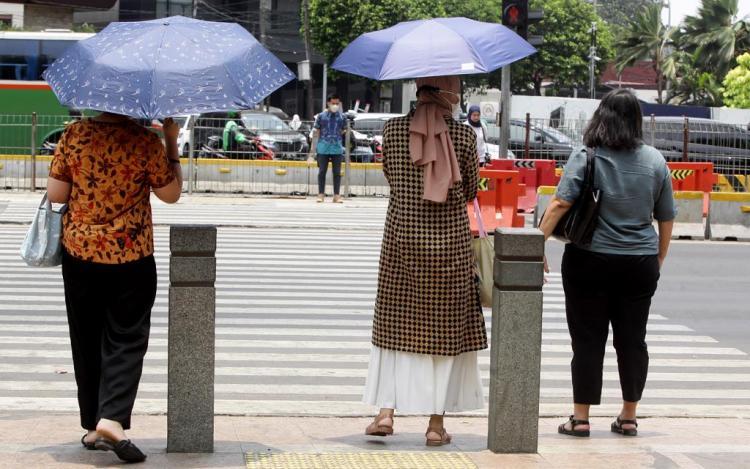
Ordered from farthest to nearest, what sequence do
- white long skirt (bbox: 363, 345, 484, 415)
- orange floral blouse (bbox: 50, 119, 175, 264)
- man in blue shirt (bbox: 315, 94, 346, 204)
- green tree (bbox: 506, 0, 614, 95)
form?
green tree (bbox: 506, 0, 614, 95) → man in blue shirt (bbox: 315, 94, 346, 204) → white long skirt (bbox: 363, 345, 484, 415) → orange floral blouse (bbox: 50, 119, 175, 264)

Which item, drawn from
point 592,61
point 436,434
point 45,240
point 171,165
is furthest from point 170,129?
point 592,61

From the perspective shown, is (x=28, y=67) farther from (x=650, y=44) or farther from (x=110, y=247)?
(x=650, y=44)

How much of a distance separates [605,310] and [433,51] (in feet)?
5.31

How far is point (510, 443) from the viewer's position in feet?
20.2

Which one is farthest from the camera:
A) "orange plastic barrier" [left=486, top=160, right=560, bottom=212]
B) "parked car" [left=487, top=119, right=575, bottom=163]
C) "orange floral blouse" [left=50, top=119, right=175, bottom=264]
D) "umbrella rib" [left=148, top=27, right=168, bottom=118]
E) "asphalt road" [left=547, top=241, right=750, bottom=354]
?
"parked car" [left=487, top=119, right=575, bottom=163]

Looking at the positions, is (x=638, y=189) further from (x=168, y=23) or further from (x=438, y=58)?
(x=168, y=23)

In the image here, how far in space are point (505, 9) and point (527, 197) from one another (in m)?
3.91

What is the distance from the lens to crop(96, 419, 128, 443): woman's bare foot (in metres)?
5.68

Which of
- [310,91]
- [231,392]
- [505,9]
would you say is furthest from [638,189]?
[310,91]

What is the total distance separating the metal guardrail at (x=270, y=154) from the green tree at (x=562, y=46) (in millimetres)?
46394

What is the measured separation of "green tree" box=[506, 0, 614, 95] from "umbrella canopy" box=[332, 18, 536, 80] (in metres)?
67.7

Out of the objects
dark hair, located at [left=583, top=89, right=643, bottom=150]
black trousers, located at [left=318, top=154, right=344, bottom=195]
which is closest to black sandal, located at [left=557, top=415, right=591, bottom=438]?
dark hair, located at [left=583, top=89, right=643, bottom=150]

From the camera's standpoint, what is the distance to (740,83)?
61500mm

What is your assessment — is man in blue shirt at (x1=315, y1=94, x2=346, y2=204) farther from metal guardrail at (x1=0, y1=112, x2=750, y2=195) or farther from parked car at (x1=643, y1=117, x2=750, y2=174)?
parked car at (x1=643, y1=117, x2=750, y2=174)
